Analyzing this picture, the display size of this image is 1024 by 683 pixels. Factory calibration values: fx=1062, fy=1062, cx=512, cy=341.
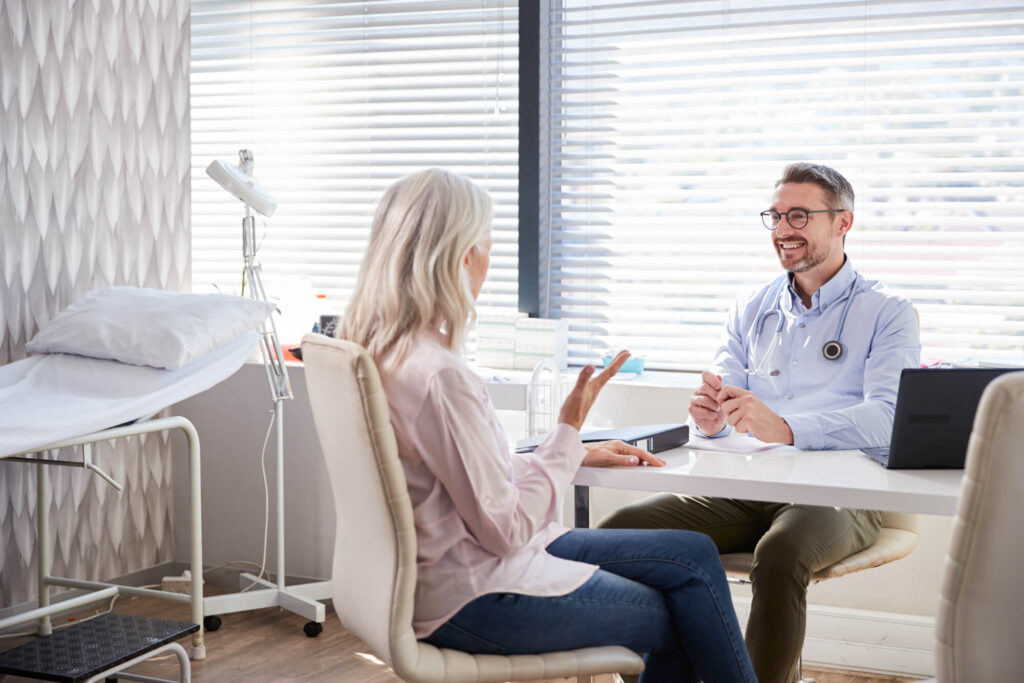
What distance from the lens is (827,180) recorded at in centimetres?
257

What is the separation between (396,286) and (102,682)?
1.73 m

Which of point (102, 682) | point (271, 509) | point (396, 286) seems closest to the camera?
point (396, 286)

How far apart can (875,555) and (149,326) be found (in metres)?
1.91

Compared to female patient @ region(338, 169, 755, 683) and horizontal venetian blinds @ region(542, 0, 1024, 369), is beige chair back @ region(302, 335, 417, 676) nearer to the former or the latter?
female patient @ region(338, 169, 755, 683)

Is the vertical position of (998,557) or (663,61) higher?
(663,61)

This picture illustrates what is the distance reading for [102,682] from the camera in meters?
2.81

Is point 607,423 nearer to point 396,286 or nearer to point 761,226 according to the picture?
point 761,226

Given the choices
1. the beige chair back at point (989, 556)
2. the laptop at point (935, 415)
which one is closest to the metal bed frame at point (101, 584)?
the laptop at point (935, 415)

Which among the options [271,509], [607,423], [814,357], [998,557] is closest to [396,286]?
[998,557]

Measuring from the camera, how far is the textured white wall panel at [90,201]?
3182 mm

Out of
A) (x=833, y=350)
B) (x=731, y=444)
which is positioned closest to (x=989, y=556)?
A: (x=731, y=444)

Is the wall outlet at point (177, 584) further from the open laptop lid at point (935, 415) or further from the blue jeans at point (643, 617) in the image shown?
the open laptop lid at point (935, 415)

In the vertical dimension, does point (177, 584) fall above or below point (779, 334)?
below

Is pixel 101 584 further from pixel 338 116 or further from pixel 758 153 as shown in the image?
pixel 758 153
